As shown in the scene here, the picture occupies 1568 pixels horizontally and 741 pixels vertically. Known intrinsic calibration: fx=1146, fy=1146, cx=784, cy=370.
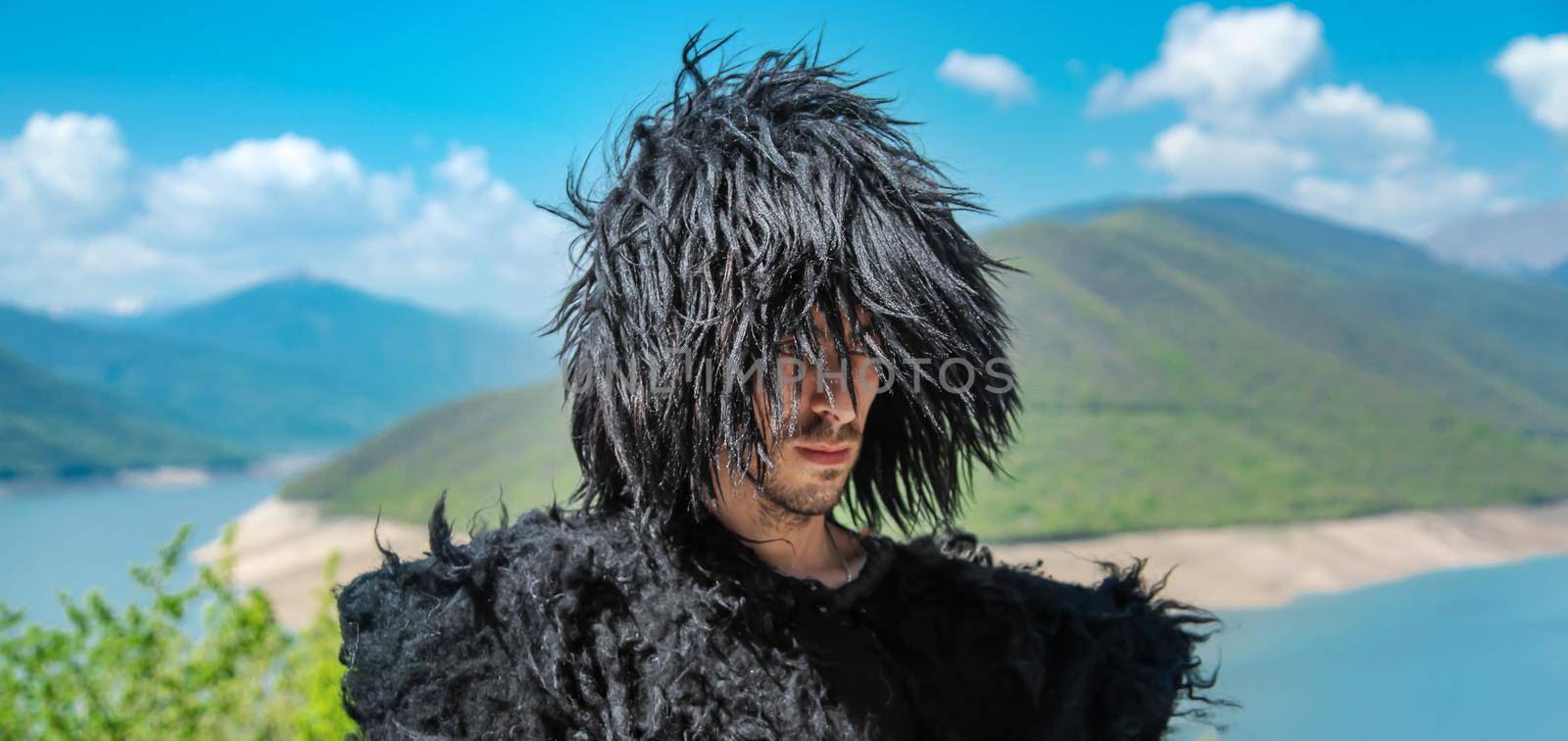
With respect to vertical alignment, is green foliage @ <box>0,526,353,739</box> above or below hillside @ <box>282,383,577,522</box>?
below

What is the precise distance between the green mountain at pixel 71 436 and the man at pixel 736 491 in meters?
84.6

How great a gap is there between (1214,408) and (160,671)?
57.5m

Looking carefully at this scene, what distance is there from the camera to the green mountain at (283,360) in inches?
4656

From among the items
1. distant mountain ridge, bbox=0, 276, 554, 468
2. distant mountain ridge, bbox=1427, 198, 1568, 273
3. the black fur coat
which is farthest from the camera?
distant mountain ridge, bbox=1427, 198, 1568, 273

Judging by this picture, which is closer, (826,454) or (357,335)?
(826,454)

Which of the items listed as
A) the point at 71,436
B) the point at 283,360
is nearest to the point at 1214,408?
the point at 71,436

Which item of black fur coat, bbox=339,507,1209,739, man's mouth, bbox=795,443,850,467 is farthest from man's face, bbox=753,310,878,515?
black fur coat, bbox=339,507,1209,739

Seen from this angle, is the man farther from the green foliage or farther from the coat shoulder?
the green foliage

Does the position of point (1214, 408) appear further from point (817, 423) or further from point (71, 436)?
point (71, 436)

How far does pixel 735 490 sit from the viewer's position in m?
1.93

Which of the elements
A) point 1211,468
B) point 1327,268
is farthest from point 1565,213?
point 1211,468

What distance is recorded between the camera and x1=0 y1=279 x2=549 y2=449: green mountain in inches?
4656

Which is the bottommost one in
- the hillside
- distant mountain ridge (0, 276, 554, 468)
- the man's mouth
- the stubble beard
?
the stubble beard

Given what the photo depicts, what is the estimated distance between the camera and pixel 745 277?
178cm
